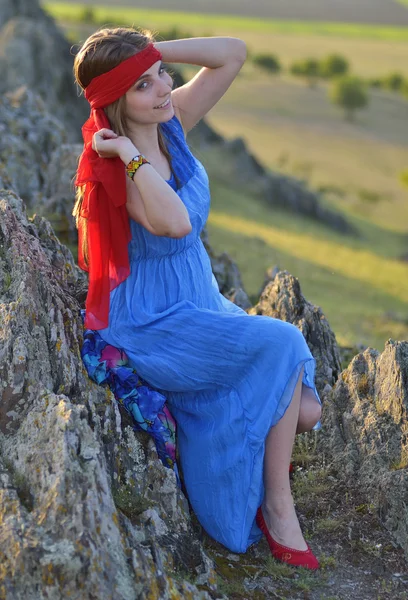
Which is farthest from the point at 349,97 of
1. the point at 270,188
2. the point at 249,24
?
the point at 249,24

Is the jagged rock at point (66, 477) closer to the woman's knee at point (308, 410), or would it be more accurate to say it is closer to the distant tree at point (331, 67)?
the woman's knee at point (308, 410)

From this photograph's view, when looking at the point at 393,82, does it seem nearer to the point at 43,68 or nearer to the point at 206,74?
the point at 43,68

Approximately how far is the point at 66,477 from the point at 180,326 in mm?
1474

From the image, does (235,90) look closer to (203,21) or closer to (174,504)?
(203,21)

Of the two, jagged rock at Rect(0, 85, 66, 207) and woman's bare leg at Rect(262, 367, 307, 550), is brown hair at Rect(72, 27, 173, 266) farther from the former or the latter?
jagged rock at Rect(0, 85, 66, 207)

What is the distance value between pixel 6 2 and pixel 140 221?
33.7 m

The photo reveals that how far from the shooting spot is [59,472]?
187 inches

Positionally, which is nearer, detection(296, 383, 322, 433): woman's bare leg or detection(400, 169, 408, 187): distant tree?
detection(296, 383, 322, 433): woman's bare leg

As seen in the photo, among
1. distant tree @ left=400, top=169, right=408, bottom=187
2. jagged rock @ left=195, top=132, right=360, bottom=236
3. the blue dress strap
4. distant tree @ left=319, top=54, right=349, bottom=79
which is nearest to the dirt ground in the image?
the blue dress strap

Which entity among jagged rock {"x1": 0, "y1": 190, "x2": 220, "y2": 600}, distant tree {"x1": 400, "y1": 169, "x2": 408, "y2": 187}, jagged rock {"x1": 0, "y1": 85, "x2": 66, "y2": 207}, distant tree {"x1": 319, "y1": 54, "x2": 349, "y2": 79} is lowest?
distant tree {"x1": 319, "y1": 54, "x2": 349, "y2": 79}

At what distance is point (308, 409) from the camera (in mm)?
5895

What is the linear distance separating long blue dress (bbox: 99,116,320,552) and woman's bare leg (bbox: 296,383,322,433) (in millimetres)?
70

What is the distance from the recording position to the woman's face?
5.84 m

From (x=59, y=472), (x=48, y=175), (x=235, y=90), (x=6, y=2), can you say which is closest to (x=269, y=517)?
(x=59, y=472)
